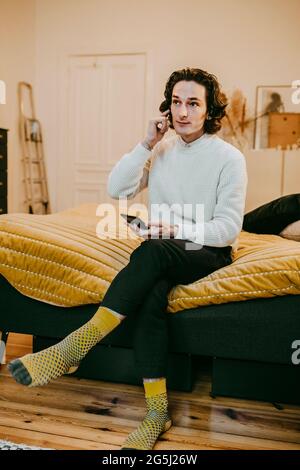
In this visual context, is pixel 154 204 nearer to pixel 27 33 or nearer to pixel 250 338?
pixel 250 338

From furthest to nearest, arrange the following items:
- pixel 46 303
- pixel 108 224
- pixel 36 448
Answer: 1. pixel 108 224
2. pixel 46 303
3. pixel 36 448

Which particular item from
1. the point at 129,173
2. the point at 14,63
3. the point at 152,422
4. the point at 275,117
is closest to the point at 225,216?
the point at 129,173

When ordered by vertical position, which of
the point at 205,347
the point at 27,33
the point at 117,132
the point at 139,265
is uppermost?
the point at 27,33

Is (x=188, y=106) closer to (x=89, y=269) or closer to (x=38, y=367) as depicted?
(x=89, y=269)

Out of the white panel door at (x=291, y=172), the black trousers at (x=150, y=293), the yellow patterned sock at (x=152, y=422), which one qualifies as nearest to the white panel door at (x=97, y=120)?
the white panel door at (x=291, y=172)

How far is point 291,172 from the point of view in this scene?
480 cm

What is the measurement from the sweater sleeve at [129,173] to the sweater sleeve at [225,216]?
29cm

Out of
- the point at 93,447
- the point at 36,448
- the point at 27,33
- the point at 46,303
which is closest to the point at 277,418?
the point at 93,447

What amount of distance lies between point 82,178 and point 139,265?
3.95 m

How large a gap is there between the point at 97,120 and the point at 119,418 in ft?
13.4

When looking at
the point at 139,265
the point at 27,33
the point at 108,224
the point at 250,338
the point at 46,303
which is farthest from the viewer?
the point at 27,33

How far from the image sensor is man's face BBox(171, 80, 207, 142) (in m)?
1.76

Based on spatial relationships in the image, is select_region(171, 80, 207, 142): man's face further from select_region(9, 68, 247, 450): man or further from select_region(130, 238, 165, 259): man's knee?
select_region(130, 238, 165, 259): man's knee

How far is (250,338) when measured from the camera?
64.2 inches
